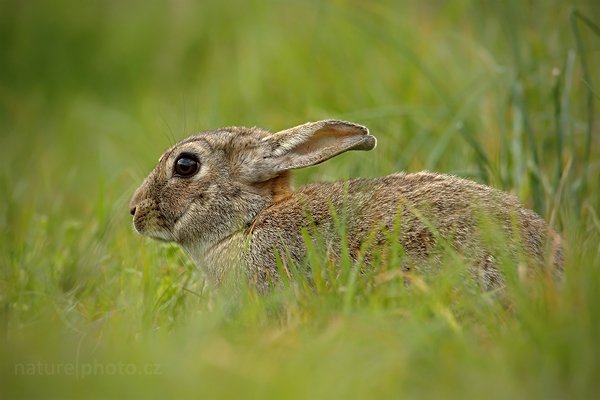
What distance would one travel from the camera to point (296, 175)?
6.91 m

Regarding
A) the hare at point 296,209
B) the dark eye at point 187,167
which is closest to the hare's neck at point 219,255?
the hare at point 296,209

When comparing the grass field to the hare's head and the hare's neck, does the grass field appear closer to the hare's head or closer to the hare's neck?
the hare's neck

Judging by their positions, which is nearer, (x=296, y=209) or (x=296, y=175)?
(x=296, y=209)

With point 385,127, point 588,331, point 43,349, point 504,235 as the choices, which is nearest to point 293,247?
point 504,235

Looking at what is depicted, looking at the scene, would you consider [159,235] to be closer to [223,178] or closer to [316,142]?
[223,178]

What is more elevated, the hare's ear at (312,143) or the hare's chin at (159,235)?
the hare's ear at (312,143)

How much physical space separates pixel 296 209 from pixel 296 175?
5.05ft

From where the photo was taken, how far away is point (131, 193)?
654 centimetres

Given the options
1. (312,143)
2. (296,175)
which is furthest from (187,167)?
(296,175)

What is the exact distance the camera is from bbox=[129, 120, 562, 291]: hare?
475cm

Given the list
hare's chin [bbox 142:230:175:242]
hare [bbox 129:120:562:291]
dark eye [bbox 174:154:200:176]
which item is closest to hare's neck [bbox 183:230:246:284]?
hare [bbox 129:120:562:291]

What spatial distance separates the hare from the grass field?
228 mm

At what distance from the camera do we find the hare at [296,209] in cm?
475

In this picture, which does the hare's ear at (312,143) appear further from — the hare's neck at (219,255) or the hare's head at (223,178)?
the hare's neck at (219,255)
